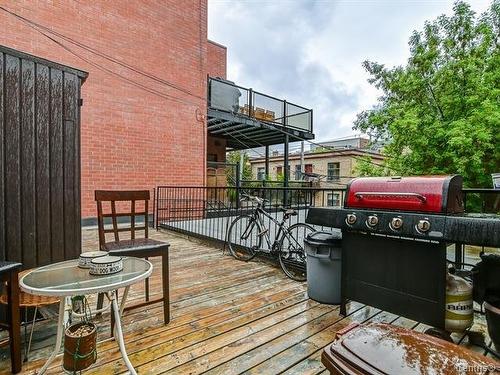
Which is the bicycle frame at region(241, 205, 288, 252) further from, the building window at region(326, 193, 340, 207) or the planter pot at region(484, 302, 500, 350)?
the planter pot at region(484, 302, 500, 350)

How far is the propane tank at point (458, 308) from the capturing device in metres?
1.92

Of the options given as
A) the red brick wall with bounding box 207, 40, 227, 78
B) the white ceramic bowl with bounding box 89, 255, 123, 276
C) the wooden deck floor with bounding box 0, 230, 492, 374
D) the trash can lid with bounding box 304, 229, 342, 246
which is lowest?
the wooden deck floor with bounding box 0, 230, 492, 374

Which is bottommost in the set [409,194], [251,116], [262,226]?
[262,226]

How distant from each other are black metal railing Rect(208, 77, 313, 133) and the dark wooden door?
20.2 ft

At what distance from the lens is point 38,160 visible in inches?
87.8

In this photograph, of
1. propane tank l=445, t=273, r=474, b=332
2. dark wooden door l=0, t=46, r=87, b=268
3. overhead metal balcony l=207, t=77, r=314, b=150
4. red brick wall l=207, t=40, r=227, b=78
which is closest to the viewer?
propane tank l=445, t=273, r=474, b=332

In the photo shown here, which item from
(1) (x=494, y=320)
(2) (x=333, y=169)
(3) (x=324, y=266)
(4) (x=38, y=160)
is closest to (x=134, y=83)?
(4) (x=38, y=160)

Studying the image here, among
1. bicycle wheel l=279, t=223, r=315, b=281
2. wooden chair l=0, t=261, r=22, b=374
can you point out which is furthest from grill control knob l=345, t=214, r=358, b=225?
wooden chair l=0, t=261, r=22, b=374

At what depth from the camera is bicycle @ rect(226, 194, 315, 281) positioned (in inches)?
139

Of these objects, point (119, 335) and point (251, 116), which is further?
point (251, 116)

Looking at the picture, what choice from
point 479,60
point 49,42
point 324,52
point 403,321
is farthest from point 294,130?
point 403,321

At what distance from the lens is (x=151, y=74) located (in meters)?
7.18

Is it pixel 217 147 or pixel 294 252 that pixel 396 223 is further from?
pixel 217 147

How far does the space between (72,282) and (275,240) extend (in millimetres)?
2604
